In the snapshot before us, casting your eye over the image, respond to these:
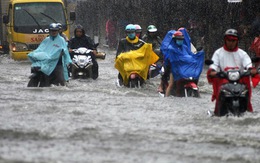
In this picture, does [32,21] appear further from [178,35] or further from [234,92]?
[234,92]

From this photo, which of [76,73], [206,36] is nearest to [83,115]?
[76,73]

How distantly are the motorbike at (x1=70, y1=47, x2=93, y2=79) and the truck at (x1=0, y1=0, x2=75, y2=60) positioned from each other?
7.95m

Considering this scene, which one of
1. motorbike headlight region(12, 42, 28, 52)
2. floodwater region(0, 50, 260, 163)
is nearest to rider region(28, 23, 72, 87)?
floodwater region(0, 50, 260, 163)

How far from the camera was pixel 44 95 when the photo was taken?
1833cm

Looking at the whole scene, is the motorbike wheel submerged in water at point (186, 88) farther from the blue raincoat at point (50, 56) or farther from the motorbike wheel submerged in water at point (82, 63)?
the motorbike wheel submerged in water at point (82, 63)

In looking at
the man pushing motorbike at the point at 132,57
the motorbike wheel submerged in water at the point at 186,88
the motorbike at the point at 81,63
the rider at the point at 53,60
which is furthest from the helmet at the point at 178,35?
the motorbike at the point at 81,63

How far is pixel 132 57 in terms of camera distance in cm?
2105

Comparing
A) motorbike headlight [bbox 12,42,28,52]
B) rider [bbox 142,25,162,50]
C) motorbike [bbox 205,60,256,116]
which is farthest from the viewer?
motorbike headlight [bbox 12,42,28,52]

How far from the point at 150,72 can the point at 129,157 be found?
13.0m

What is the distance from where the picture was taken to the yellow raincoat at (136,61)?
2092cm

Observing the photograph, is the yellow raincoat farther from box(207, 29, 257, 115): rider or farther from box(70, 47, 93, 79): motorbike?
box(207, 29, 257, 115): rider

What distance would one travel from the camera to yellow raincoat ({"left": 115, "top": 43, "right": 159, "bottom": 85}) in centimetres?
2092

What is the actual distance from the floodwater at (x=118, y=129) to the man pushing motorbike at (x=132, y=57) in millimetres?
1435

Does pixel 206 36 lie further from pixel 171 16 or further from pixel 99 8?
pixel 99 8
